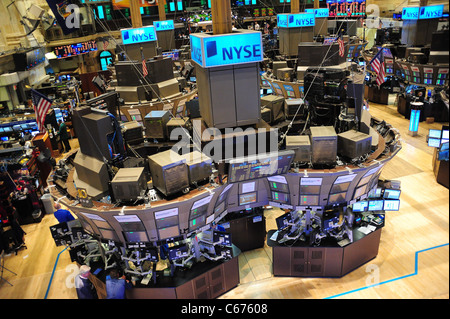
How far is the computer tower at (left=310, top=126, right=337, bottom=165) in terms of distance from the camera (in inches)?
274

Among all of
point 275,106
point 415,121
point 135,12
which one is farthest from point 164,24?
point 275,106

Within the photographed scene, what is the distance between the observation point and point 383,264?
520 centimetres

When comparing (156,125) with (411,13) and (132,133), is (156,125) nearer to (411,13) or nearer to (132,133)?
(132,133)

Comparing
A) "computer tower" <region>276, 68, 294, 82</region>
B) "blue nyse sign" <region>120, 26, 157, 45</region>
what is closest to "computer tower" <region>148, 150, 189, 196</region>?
"computer tower" <region>276, 68, 294, 82</region>

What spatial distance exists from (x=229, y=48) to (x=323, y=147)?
262cm

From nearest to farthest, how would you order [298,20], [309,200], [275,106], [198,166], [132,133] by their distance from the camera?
[198,166] → [309,200] → [132,133] → [275,106] → [298,20]

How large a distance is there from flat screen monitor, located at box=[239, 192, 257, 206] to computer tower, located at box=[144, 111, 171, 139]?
2.56 meters

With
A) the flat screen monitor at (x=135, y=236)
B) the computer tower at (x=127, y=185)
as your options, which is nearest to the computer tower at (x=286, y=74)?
the computer tower at (x=127, y=185)

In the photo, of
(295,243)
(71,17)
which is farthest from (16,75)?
(295,243)

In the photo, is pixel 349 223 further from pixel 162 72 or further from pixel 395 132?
pixel 162 72

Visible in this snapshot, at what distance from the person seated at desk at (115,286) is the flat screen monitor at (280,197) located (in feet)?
11.3

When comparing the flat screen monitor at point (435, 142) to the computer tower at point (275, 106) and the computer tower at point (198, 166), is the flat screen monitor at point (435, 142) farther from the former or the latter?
the computer tower at point (275, 106)

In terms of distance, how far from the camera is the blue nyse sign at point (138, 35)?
1716cm
